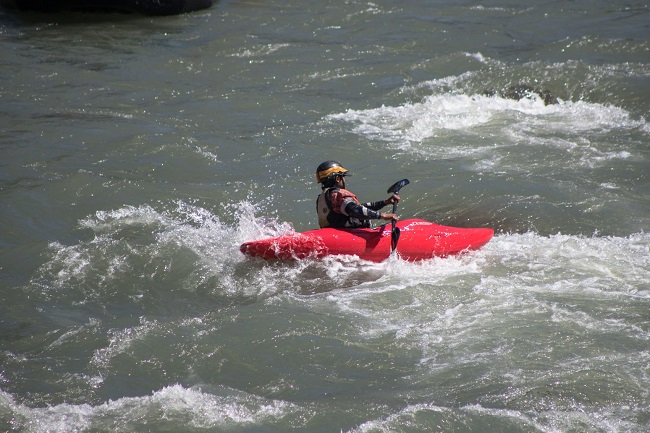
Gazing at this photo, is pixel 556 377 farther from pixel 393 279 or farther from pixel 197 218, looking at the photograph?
pixel 197 218

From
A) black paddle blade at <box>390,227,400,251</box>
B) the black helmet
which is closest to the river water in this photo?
black paddle blade at <box>390,227,400,251</box>

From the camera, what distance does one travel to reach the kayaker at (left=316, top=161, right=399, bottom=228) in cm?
680

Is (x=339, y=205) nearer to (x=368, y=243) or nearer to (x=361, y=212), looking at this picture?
(x=361, y=212)

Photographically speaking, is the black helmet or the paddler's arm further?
the black helmet

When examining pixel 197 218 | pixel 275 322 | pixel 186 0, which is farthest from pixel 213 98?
pixel 275 322

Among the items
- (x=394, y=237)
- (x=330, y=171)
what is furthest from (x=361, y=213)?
(x=330, y=171)

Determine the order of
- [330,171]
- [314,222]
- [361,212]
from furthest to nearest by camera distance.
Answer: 1. [314,222]
2. [330,171]
3. [361,212]

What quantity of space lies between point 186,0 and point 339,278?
38.3 ft

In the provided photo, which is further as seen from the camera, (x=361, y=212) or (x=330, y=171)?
(x=330, y=171)

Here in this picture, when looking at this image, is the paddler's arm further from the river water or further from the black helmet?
the river water

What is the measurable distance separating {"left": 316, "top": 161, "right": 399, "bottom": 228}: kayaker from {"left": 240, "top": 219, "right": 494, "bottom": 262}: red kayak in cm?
15

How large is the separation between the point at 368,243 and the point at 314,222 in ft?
4.24

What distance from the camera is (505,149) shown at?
967cm

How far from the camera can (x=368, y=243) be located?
6859 millimetres
